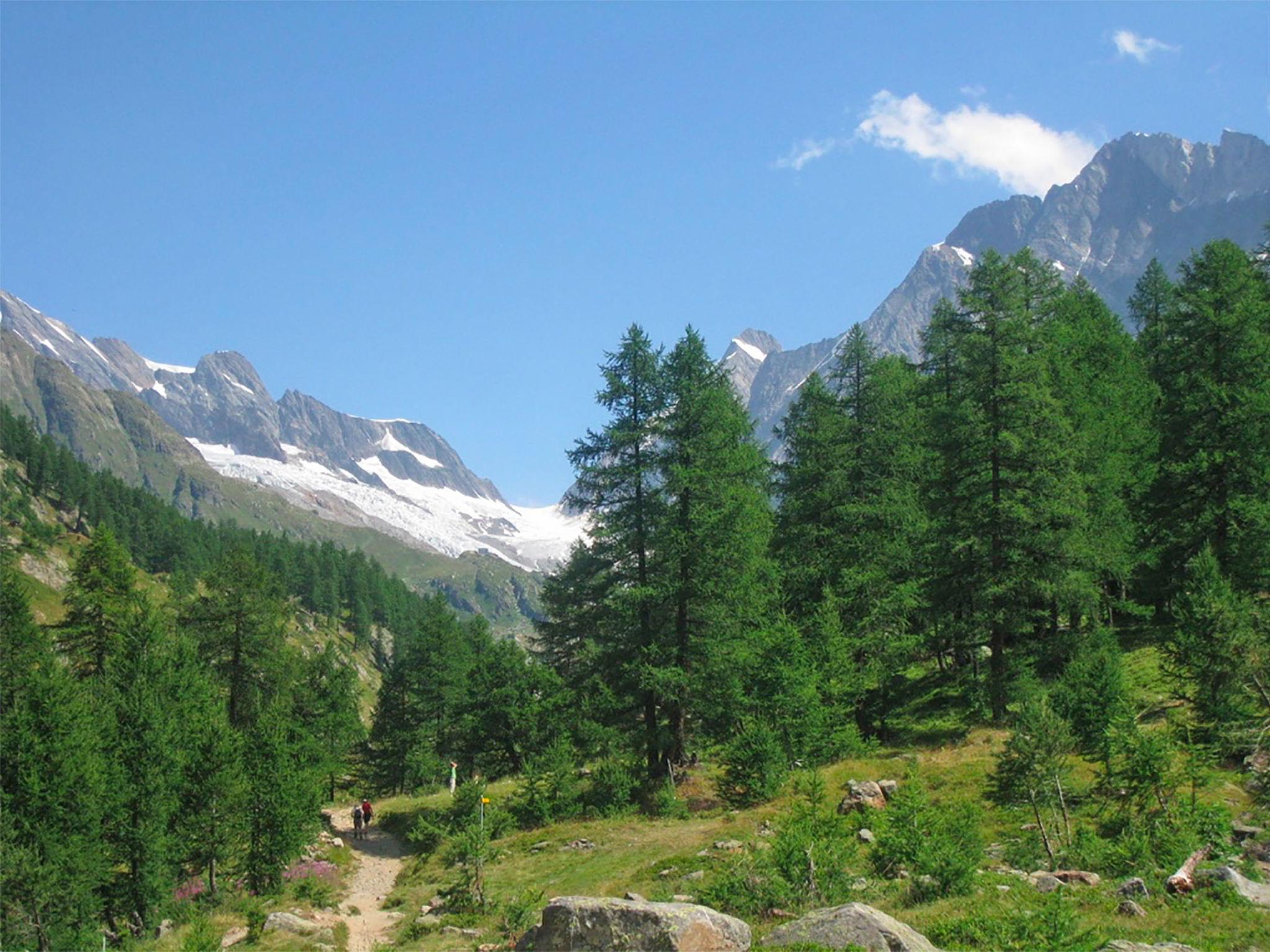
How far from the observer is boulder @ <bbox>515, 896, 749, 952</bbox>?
10.9 metres

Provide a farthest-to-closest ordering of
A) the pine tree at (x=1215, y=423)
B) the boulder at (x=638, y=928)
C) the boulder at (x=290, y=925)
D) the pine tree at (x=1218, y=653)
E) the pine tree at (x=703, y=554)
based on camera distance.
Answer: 1. the pine tree at (x=1215, y=423)
2. the pine tree at (x=703, y=554)
3. the boulder at (x=290, y=925)
4. the pine tree at (x=1218, y=653)
5. the boulder at (x=638, y=928)

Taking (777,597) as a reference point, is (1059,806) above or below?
below

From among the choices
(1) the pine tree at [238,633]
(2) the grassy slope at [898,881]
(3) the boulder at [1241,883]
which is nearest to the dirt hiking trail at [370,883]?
(2) the grassy slope at [898,881]

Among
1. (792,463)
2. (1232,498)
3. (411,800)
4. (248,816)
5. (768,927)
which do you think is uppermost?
(792,463)

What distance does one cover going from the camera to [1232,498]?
1097 inches

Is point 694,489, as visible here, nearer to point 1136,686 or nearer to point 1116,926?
point 1136,686

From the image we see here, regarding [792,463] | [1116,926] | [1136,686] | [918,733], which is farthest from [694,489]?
[1116,926]

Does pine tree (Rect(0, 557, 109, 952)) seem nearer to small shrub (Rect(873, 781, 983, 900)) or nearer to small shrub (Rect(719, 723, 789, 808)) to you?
small shrub (Rect(719, 723, 789, 808))

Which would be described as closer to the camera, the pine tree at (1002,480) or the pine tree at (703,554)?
the pine tree at (1002,480)

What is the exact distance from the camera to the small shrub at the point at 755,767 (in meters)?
23.5

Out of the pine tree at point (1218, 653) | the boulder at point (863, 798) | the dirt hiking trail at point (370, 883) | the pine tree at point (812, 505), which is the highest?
the pine tree at point (812, 505)

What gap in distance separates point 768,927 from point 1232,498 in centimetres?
2438

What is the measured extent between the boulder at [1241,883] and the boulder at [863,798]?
813 centimetres

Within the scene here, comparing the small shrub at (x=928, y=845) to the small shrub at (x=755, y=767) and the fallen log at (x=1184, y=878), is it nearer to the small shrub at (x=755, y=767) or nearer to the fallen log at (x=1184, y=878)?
the fallen log at (x=1184, y=878)
